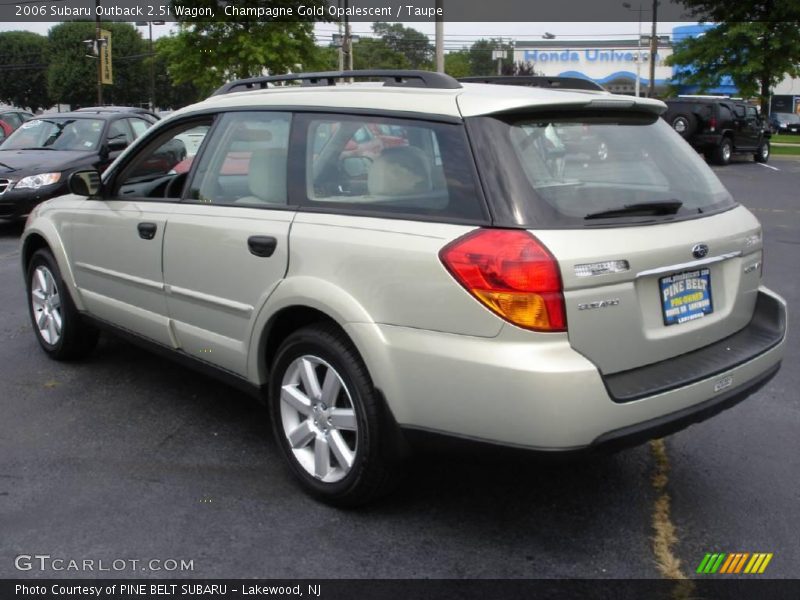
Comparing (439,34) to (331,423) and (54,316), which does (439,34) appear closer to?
(54,316)

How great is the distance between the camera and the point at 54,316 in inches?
217

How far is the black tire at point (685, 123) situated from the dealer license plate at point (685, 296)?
2261 centimetres

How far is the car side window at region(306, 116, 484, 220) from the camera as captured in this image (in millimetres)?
3129

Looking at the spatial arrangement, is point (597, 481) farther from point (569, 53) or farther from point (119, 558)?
point (569, 53)

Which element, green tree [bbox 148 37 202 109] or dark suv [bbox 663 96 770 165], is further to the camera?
green tree [bbox 148 37 202 109]

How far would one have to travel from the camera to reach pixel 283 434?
3.68 m

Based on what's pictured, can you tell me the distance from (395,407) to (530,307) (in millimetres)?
636

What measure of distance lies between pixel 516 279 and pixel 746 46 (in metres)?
33.3

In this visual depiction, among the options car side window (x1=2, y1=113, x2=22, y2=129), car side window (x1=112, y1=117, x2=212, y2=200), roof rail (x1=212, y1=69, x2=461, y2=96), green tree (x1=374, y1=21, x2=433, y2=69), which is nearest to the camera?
roof rail (x1=212, y1=69, x2=461, y2=96)

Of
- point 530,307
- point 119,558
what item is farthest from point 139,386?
point 530,307

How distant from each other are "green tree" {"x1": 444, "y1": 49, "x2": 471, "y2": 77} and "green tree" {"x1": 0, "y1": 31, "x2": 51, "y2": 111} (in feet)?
141

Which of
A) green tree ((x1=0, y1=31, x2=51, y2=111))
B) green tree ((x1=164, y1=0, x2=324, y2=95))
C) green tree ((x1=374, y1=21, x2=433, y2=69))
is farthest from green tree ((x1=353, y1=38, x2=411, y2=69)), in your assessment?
green tree ((x1=164, y1=0, x2=324, y2=95))

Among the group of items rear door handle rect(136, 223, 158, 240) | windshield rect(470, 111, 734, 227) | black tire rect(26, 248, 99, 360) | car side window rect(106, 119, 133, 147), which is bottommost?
black tire rect(26, 248, 99, 360)

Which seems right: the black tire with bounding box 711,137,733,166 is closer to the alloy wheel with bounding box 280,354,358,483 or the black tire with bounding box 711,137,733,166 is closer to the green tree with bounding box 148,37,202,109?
the alloy wheel with bounding box 280,354,358,483
